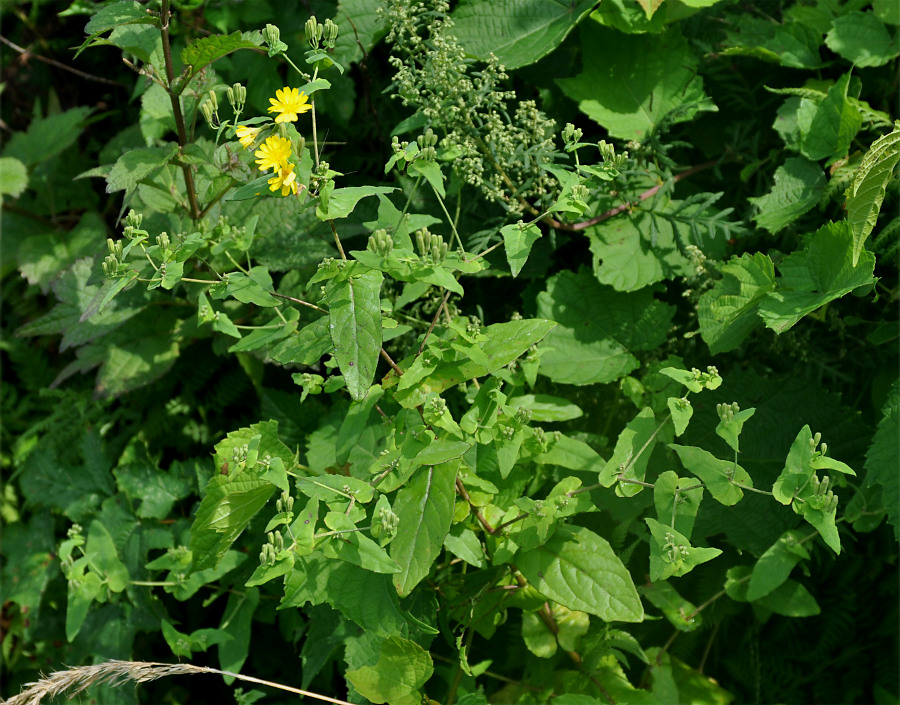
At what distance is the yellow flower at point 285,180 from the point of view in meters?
1.57

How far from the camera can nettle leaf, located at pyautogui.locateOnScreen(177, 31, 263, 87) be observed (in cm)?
183

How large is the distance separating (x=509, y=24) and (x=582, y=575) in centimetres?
159

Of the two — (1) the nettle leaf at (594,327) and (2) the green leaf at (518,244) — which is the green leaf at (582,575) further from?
(2) the green leaf at (518,244)

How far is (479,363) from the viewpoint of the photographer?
5.49ft

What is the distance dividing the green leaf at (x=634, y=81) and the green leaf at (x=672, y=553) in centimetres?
120

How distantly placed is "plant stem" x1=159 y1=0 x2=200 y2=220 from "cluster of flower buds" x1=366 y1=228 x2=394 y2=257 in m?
0.74

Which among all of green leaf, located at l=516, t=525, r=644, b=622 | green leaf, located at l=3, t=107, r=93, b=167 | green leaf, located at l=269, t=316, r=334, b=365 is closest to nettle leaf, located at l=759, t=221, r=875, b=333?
green leaf, located at l=516, t=525, r=644, b=622

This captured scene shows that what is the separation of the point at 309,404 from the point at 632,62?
56.3 inches

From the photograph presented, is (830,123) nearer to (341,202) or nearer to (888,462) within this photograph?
(888,462)

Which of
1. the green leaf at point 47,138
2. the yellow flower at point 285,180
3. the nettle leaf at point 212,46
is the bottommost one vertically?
the green leaf at point 47,138

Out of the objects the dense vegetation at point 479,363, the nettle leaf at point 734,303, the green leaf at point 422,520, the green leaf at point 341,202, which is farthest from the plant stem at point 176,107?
the nettle leaf at point 734,303

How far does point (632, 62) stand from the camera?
2410 millimetres

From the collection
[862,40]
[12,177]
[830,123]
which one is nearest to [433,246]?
[830,123]

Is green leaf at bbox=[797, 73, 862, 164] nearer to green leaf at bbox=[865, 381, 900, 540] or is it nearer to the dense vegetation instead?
the dense vegetation
